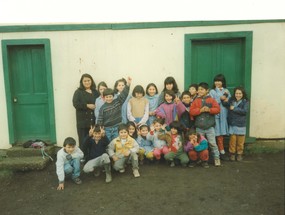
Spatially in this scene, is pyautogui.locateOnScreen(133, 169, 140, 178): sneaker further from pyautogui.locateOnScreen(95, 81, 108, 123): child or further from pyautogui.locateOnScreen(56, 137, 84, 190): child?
pyautogui.locateOnScreen(95, 81, 108, 123): child

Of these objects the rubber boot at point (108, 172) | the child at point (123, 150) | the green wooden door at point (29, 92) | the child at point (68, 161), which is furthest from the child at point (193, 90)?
the green wooden door at point (29, 92)

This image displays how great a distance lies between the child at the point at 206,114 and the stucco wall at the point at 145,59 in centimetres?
83

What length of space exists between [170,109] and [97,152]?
1622 mm

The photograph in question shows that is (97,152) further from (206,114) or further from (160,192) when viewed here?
(206,114)

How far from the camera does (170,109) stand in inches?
233

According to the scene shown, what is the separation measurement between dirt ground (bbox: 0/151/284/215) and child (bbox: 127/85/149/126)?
2.98ft

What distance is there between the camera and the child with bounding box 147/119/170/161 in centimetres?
570

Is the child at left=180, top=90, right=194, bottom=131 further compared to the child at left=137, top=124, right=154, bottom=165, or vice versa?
the child at left=180, top=90, right=194, bottom=131

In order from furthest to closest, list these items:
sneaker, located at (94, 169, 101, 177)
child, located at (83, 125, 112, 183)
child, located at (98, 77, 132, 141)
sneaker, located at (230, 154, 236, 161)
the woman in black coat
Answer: the woman in black coat
sneaker, located at (230, 154, 236, 161)
child, located at (98, 77, 132, 141)
sneaker, located at (94, 169, 101, 177)
child, located at (83, 125, 112, 183)

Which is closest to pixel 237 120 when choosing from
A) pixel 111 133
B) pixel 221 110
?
pixel 221 110

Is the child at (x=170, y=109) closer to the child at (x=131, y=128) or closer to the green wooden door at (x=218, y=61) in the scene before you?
the child at (x=131, y=128)

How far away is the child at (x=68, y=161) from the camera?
4938mm

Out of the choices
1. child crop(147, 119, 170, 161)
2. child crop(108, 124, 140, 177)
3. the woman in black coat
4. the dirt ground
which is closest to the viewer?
the dirt ground

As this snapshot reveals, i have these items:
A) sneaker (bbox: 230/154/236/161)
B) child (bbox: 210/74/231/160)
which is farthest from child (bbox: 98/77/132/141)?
sneaker (bbox: 230/154/236/161)
